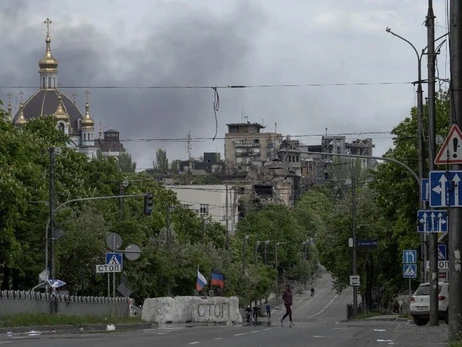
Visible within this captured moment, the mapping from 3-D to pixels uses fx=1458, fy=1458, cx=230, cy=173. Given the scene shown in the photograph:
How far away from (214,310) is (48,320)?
18.7 metres

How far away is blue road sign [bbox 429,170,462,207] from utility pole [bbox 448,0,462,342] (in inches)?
20.1

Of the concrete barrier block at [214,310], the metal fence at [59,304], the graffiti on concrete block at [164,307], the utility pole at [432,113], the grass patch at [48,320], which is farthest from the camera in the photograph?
the concrete barrier block at [214,310]

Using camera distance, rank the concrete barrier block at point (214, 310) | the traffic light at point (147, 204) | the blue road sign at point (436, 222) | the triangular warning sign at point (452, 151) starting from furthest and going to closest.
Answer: the traffic light at point (147, 204), the concrete barrier block at point (214, 310), the blue road sign at point (436, 222), the triangular warning sign at point (452, 151)

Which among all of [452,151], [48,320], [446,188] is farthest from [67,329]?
[452,151]

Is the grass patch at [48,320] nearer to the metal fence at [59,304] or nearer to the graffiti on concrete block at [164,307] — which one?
the metal fence at [59,304]

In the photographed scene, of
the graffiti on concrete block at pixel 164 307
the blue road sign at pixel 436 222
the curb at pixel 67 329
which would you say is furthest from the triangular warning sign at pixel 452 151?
the graffiti on concrete block at pixel 164 307

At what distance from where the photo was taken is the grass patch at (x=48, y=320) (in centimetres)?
4400

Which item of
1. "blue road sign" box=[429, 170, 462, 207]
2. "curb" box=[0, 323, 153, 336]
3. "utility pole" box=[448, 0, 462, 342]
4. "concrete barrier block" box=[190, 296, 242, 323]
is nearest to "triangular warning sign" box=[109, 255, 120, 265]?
"curb" box=[0, 323, 153, 336]

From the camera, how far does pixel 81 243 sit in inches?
3123

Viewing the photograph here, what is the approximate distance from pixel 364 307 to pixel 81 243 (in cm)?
2622

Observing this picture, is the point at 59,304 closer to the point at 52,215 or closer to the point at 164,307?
the point at 52,215

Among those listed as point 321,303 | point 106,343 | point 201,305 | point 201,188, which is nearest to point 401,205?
point 201,305

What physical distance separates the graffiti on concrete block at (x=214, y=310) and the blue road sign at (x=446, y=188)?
122 ft

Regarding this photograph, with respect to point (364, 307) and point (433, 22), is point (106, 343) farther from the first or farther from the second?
point (364, 307)
